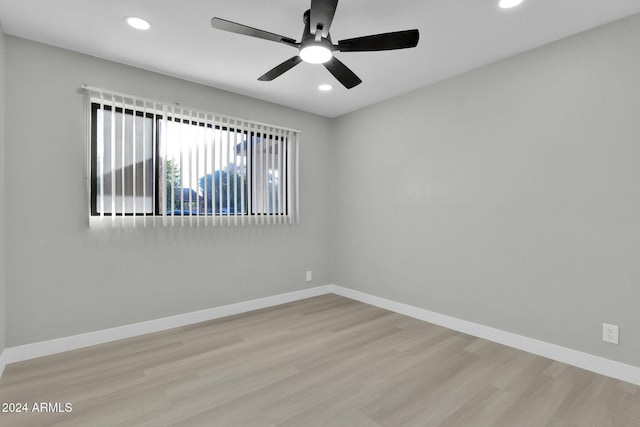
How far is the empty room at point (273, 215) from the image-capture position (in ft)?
6.48

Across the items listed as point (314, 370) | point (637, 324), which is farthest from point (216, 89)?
point (637, 324)

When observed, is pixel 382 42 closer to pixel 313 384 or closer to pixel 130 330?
pixel 313 384

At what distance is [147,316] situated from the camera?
2.94m

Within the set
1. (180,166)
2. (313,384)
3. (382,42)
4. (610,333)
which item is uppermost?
(382,42)

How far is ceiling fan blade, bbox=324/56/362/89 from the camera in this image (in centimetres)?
217

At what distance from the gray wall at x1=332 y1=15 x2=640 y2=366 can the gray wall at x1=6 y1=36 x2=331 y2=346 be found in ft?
6.77

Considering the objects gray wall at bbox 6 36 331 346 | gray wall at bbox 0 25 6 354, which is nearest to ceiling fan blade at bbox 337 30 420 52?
gray wall at bbox 6 36 331 346

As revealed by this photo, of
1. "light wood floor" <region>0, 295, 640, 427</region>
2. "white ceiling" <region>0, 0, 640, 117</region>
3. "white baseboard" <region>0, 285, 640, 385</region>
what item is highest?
"white ceiling" <region>0, 0, 640, 117</region>

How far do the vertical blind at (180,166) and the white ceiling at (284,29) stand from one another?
45cm

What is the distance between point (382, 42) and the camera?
74.1 inches

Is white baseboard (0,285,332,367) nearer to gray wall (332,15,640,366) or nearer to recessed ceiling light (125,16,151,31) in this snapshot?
gray wall (332,15,640,366)

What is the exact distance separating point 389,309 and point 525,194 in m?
1.96

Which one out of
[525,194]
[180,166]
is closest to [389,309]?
[525,194]

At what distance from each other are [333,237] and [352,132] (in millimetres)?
1539
